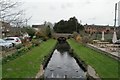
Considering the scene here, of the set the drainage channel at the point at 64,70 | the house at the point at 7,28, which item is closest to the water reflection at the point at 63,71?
the drainage channel at the point at 64,70

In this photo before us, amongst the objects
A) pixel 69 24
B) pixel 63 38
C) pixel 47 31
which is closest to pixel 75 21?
pixel 69 24

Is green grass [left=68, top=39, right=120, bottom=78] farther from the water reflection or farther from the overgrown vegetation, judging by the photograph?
the overgrown vegetation

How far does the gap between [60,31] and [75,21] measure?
8.65 m

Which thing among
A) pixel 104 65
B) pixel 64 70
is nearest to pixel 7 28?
pixel 64 70

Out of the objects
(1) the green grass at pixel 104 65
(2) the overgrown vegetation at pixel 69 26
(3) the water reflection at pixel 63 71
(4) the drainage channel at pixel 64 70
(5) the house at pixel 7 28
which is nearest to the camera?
(1) the green grass at pixel 104 65

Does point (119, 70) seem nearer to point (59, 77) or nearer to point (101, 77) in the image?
point (101, 77)

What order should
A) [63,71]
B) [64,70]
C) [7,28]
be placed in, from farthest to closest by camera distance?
[64,70], [63,71], [7,28]

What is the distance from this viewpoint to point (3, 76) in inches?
540

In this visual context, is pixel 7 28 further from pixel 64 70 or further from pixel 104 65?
pixel 104 65

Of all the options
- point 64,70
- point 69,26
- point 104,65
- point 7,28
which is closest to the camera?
point 7,28

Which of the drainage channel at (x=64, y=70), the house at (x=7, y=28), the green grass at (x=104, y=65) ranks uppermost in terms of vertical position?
the house at (x=7, y=28)

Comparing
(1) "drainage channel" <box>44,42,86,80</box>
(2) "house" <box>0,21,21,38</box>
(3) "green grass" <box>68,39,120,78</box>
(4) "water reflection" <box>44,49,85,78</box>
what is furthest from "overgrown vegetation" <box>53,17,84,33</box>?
(2) "house" <box>0,21,21,38</box>

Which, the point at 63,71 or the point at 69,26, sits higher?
the point at 69,26

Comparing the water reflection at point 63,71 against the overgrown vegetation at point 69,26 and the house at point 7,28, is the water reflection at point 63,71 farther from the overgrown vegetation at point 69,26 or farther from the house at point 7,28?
the overgrown vegetation at point 69,26
